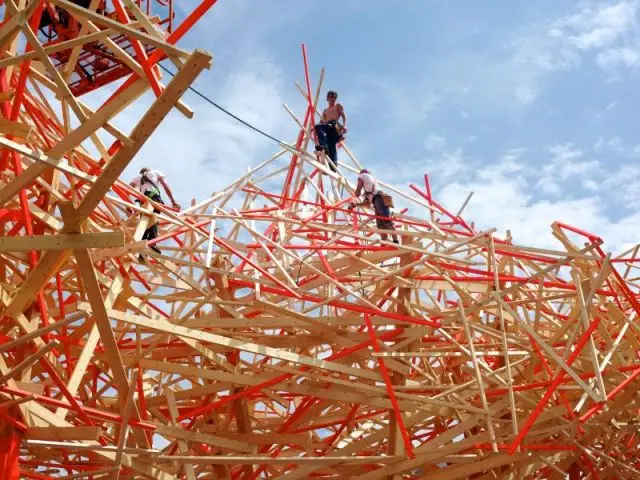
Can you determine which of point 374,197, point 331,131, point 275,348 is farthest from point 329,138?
point 275,348

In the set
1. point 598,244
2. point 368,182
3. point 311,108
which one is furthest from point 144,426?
point 311,108

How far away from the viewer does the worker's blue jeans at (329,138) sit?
17.3 meters

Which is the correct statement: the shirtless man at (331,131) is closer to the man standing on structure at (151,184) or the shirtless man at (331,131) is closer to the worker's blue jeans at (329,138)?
the worker's blue jeans at (329,138)

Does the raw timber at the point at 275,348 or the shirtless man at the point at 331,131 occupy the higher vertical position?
the shirtless man at the point at 331,131

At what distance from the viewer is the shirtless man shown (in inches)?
683

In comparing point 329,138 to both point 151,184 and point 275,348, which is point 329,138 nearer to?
point 151,184

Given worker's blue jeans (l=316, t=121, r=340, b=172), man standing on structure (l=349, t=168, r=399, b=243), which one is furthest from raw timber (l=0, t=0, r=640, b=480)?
worker's blue jeans (l=316, t=121, r=340, b=172)

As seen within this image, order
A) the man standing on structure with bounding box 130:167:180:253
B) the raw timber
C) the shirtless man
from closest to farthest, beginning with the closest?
the raw timber < the man standing on structure with bounding box 130:167:180:253 < the shirtless man

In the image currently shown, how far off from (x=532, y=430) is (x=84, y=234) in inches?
270

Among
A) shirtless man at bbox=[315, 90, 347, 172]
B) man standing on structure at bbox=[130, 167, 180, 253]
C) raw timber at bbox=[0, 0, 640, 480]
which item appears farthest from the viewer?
shirtless man at bbox=[315, 90, 347, 172]

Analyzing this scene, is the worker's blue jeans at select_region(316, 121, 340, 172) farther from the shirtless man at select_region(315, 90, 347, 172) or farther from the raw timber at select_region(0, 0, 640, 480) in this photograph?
the raw timber at select_region(0, 0, 640, 480)

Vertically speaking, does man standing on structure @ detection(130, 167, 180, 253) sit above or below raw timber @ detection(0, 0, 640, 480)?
above

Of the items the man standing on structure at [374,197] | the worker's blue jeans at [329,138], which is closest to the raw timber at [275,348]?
the man standing on structure at [374,197]

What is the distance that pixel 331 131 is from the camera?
17.4m
